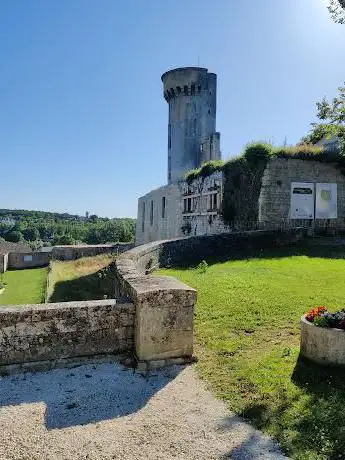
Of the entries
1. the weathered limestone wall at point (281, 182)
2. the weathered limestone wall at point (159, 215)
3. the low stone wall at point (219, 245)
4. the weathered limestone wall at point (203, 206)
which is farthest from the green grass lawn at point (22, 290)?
the weathered limestone wall at point (281, 182)

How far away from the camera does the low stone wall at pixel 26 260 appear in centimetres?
4657

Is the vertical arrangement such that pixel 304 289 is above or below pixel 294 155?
below

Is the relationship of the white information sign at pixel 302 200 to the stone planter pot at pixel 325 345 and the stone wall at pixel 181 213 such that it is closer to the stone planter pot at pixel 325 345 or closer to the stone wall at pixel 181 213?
the stone wall at pixel 181 213

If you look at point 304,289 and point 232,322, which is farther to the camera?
point 304,289

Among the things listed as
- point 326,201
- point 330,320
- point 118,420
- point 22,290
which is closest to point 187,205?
point 326,201

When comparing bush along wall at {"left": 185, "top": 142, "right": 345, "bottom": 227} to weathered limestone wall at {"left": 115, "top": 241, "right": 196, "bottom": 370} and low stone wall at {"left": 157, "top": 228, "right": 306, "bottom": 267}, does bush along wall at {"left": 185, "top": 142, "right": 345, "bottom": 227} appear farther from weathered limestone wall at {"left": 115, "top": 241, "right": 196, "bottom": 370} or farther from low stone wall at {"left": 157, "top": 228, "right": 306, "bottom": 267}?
weathered limestone wall at {"left": 115, "top": 241, "right": 196, "bottom": 370}

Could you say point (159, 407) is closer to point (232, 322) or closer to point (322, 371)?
point (322, 371)

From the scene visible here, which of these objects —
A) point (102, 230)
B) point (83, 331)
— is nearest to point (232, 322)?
point (83, 331)

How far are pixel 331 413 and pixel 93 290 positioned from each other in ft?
39.5

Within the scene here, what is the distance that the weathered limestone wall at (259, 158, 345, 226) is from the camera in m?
18.1

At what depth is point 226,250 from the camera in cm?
1520

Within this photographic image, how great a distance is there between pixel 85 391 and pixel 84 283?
12.7 metres

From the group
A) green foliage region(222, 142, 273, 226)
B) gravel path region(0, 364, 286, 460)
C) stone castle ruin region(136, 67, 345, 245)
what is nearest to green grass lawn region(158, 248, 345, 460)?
gravel path region(0, 364, 286, 460)

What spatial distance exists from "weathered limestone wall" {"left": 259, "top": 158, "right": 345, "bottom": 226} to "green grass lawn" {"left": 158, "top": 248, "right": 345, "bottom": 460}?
25.8 ft
